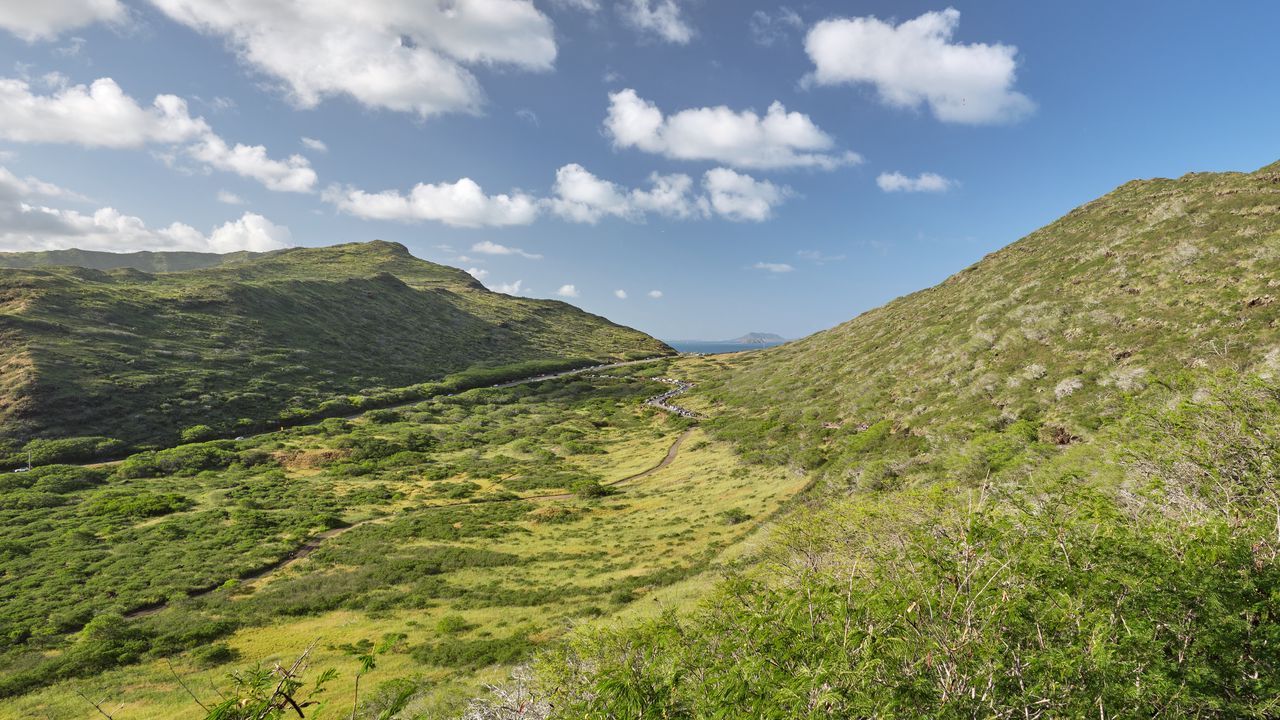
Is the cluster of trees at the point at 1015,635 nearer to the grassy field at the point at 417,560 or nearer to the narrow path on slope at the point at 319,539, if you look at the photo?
the grassy field at the point at 417,560

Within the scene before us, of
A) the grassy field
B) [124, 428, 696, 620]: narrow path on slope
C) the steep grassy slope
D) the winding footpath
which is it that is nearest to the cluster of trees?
the grassy field

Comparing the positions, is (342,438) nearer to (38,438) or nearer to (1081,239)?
(38,438)

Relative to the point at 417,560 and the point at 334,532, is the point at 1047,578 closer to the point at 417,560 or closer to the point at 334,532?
the point at 417,560

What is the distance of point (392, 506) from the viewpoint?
62062 mm

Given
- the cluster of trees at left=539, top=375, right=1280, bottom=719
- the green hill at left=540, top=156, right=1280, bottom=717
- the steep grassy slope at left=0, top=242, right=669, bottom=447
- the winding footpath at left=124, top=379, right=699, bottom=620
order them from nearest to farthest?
the cluster of trees at left=539, top=375, right=1280, bottom=719 → the green hill at left=540, top=156, right=1280, bottom=717 → the winding footpath at left=124, top=379, right=699, bottom=620 → the steep grassy slope at left=0, top=242, right=669, bottom=447

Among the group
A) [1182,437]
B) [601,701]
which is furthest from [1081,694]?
[1182,437]

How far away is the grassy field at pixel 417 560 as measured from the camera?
27016 millimetres

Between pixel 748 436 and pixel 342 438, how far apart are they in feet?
244

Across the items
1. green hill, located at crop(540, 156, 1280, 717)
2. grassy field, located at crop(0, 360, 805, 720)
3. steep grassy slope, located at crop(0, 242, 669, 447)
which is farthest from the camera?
steep grassy slope, located at crop(0, 242, 669, 447)

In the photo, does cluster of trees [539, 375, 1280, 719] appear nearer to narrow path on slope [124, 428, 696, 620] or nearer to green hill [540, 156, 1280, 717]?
green hill [540, 156, 1280, 717]

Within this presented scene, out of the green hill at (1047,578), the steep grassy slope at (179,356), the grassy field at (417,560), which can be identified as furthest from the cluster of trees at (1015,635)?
the steep grassy slope at (179,356)

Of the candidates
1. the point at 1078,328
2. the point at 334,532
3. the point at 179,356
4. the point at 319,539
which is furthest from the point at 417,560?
the point at 179,356

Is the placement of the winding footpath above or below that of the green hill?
below

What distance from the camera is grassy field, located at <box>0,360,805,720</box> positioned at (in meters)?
27.0
